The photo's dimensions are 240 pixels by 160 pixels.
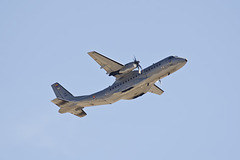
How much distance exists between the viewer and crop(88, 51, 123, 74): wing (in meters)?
34.5

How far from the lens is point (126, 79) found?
120 feet

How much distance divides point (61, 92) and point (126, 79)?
311 inches

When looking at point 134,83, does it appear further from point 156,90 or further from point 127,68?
point 156,90

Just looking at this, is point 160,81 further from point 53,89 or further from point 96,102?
point 53,89

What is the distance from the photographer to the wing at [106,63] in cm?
3450

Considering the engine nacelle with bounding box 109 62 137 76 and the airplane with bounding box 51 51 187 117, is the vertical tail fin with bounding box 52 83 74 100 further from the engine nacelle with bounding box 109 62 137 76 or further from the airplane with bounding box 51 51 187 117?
the engine nacelle with bounding box 109 62 137 76

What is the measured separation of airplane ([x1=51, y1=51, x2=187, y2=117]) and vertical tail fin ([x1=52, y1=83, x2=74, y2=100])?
4.17 feet

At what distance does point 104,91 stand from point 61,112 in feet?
17.0

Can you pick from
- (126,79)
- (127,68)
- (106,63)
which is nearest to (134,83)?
(126,79)

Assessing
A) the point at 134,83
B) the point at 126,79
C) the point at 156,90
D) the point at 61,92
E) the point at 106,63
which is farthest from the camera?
the point at 156,90

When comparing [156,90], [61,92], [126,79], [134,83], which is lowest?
[134,83]

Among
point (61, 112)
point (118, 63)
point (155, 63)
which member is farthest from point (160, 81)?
point (61, 112)

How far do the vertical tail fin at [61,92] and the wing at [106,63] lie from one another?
5.75m

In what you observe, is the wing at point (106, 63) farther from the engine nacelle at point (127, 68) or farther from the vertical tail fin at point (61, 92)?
the vertical tail fin at point (61, 92)
